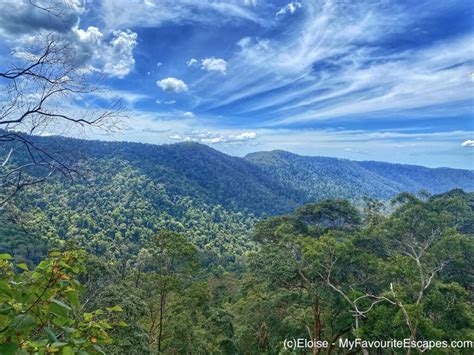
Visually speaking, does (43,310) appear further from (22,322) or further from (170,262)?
(170,262)

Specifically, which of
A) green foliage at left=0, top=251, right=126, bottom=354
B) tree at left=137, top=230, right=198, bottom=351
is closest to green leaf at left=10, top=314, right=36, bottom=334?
green foliage at left=0, top=251, right=126, bottom=354

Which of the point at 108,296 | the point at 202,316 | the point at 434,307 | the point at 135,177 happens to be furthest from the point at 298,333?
the point at 135,177

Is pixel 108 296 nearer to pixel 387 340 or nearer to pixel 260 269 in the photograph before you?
pixel 260 269

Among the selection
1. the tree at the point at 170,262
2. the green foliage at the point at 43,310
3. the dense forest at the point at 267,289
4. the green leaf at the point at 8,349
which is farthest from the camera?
the tree at the point at 170,262

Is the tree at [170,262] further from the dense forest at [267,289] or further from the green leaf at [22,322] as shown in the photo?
the green leaf at [22,322]

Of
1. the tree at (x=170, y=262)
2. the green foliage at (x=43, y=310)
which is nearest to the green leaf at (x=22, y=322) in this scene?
the green foliage at (x=43, y=310)

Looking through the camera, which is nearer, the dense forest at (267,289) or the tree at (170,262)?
the dense forest at (267,289)

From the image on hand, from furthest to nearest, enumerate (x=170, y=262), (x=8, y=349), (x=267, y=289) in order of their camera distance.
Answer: (x=267, y=289) → (x=170, y=262) → (x=8, y=349)

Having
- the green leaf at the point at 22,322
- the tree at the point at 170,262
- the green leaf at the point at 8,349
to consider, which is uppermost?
the green leaf at the point at 22,322

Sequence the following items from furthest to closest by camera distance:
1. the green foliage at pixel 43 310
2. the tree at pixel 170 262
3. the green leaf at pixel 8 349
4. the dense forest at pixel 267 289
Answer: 1. the tree at pixel 170 262
2. the dense forest at pixel 267 289
3. the green foliage at pixel 43 310
4. the green leaf at pixel 8 349

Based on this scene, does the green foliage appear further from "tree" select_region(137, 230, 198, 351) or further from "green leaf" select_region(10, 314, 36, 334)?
"tree" select_region(137, 230, 198, 351)

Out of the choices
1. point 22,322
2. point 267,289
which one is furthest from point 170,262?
point 22,322
